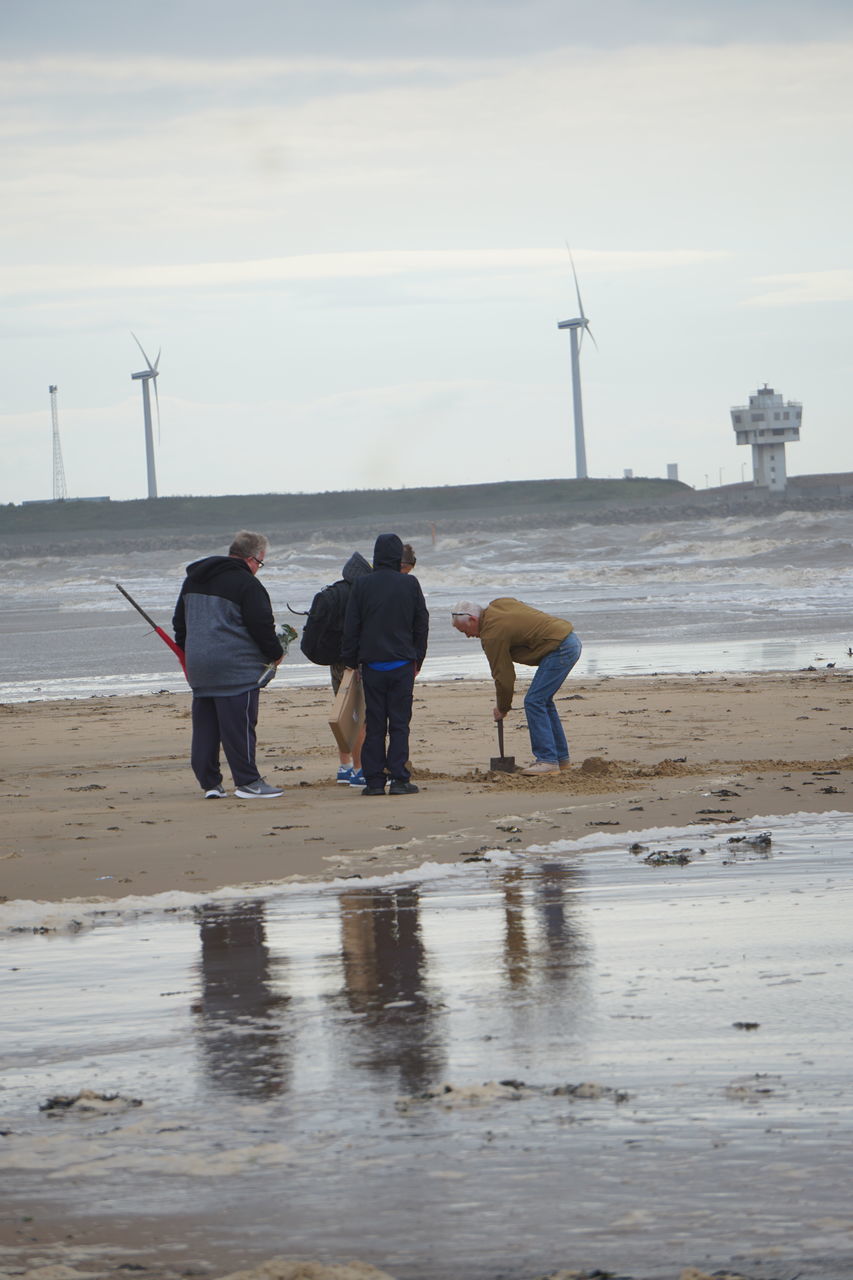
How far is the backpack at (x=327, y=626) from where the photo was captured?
10.2m

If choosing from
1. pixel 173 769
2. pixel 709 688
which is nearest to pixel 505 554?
pixel 709 688

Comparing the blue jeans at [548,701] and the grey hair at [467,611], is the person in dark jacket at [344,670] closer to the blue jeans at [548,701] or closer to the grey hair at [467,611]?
the grey hair at [467,611]

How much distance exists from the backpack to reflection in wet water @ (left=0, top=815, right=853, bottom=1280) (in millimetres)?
3670

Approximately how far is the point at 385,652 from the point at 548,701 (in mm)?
1378

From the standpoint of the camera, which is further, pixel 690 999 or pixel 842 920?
pixel 842 920

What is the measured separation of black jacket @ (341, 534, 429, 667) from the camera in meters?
9.66

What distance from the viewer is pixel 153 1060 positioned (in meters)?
4.48

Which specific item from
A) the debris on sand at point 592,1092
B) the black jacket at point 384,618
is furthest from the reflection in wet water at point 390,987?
the black jacket at point 384,618

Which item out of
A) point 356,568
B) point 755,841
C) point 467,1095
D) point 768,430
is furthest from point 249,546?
point 768,430

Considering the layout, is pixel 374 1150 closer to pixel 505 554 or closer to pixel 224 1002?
pixel 224 1002

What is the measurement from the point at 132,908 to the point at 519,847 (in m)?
2.08

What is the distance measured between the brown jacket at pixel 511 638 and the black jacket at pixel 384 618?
492 mm

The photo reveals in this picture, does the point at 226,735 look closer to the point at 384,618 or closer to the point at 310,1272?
the point at 384,618

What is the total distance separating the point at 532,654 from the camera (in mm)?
10281
